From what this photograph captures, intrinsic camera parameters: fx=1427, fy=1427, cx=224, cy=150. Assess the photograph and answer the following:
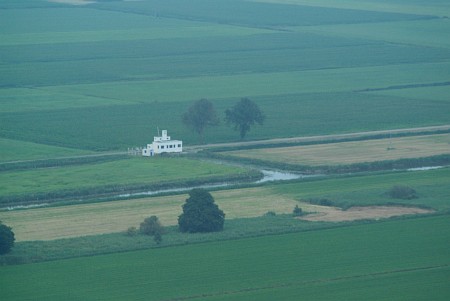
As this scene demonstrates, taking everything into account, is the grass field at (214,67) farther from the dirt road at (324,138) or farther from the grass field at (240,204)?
the grass field at (240,204)

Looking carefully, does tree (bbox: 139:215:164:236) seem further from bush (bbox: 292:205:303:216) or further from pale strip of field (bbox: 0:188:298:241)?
bush (bbox: 292:205:303:216)

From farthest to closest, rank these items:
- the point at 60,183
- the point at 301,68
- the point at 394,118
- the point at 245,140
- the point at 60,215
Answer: the point at 301,68
the point at 394,118
the point at 245,140
the point at 60,183
the point at 60,215

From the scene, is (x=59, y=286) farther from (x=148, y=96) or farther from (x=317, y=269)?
(x=148, y=96)

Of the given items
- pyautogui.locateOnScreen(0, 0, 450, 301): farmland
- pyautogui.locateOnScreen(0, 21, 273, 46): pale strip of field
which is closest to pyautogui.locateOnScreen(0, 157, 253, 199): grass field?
pyautogui.locateOnScreen(0, 0, 450, 301): farmland

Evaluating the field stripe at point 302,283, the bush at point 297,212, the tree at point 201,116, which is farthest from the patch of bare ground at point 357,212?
the tree at point 201,116

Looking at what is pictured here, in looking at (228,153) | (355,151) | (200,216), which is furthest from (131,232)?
(355,151)

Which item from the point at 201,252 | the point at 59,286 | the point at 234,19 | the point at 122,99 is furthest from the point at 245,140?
the point at 234,19
